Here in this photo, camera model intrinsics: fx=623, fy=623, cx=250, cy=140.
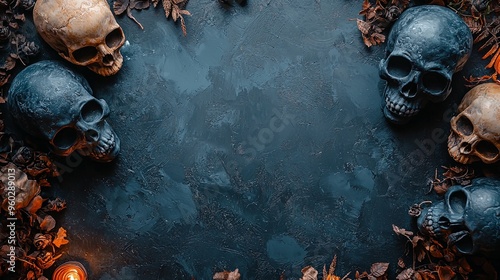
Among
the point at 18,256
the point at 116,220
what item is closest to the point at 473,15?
the point at 116,220

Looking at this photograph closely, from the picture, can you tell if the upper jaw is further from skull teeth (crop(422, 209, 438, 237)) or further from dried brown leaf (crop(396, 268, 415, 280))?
dried brown leaf (crop(396, 268, 415, 280))

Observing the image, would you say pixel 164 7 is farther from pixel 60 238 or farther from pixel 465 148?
pixel 465 148

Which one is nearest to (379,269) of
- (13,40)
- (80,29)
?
(80,29)

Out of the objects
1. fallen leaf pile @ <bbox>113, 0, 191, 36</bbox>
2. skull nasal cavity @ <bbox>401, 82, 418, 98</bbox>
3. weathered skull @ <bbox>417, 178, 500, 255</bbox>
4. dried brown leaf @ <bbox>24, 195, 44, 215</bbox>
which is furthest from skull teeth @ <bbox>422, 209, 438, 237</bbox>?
dried brown leaf @ <bbox>24, 195, 44, 215</bbox>

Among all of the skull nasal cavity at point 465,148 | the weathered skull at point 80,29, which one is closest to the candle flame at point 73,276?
the weathered skull at point 80,29

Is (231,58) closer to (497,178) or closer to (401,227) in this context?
(401,227)
